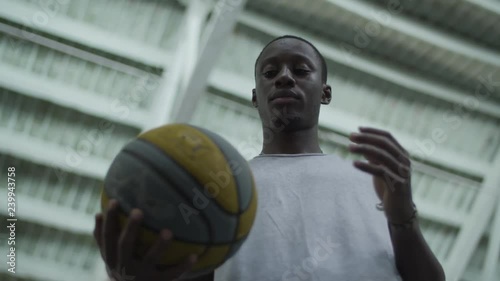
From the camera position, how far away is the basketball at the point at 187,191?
5.13 ft

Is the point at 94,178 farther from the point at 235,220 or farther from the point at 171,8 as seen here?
the point at 235,220

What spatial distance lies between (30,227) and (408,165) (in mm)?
6447

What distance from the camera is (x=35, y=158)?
687cm

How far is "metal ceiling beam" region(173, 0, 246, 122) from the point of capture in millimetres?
5922

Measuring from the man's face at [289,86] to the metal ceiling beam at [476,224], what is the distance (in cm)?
650

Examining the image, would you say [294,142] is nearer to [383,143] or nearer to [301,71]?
[301,71]

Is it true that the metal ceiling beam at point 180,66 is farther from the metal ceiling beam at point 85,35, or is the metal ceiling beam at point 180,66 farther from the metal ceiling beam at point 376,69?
the metal ceiling beam at point 376,69

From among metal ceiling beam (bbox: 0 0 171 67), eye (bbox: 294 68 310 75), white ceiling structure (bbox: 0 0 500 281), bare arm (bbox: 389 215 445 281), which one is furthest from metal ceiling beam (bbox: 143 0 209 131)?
bare arm (bbox: 389 215 445 281)

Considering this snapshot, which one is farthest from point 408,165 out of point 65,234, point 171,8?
point 65,234

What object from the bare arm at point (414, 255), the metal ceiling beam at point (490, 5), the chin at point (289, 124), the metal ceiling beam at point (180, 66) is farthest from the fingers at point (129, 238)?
the metal ceiling beam at point (490, 5)
